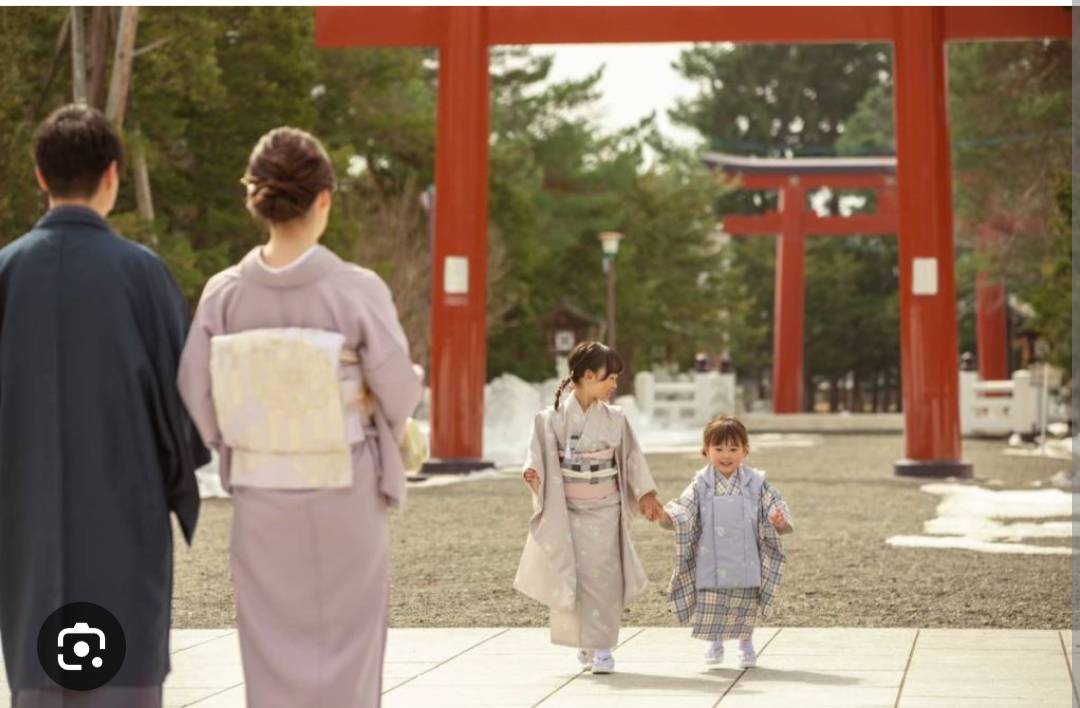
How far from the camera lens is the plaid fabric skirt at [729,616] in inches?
284

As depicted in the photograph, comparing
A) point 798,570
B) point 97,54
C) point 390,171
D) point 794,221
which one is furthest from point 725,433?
point 794,221

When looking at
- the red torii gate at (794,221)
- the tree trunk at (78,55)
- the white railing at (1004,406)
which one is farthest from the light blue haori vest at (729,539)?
the red torii gate at (794,221)

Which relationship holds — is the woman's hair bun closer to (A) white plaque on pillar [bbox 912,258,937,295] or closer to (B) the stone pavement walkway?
(B) the stone pavement walkway

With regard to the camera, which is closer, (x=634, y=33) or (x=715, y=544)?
(x=715, y=544)

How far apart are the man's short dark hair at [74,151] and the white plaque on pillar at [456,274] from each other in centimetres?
1362

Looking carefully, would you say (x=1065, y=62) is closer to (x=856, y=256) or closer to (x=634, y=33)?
(x=634, y=33)

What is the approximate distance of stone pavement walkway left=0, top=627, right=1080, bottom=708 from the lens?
21.1ft

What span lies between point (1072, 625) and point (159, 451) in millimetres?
4995

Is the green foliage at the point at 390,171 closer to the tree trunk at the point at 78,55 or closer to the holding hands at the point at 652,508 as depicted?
the tree trunk at the point at 78,55

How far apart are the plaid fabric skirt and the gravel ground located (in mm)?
1389

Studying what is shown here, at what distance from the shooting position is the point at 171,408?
4.62 metres

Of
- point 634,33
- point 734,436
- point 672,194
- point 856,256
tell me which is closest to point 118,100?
point 634,33

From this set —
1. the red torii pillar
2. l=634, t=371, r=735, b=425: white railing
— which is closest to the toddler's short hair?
l=634, t=371, r=735, b=425: white railing

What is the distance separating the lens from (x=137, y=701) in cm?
454
